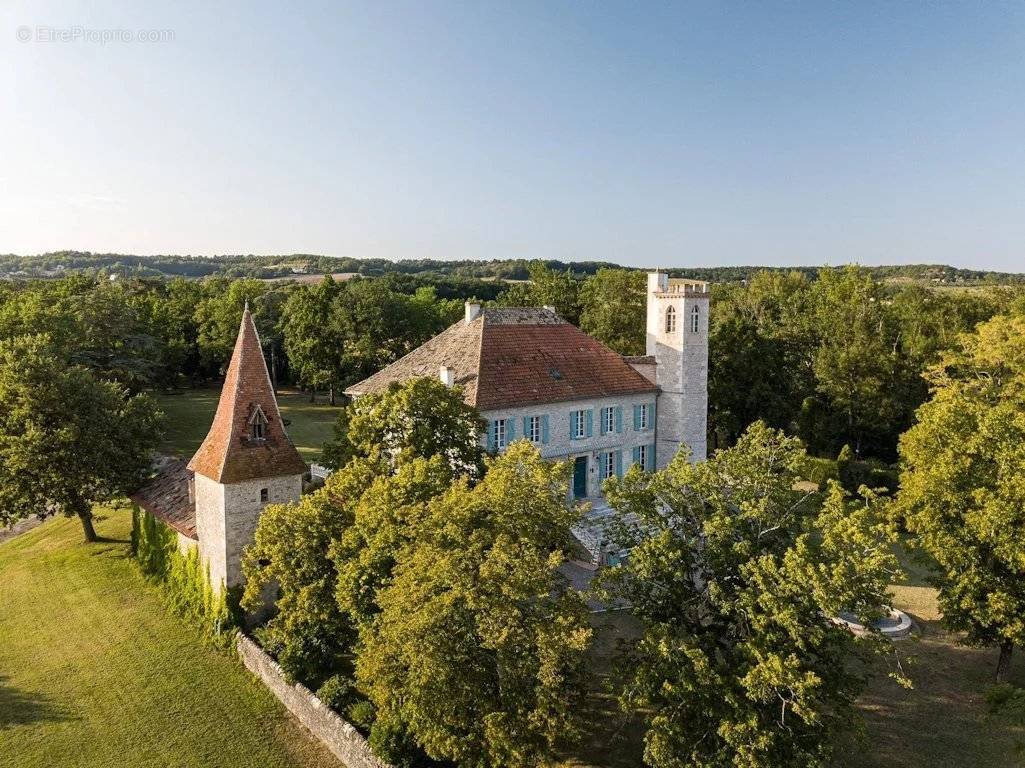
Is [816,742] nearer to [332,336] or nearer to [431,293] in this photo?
[332,336]

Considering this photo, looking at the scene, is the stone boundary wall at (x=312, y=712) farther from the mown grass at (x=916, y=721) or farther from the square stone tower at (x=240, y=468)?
the mown grass at (x=916, y=721)

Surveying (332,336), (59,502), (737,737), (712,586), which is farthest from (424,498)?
(332,336)

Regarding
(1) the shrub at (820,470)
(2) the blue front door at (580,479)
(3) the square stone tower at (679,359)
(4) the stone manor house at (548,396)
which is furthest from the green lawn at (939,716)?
(1) the shrub at (820,470)

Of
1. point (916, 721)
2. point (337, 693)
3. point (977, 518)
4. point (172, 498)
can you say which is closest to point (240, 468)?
point (172, 498)

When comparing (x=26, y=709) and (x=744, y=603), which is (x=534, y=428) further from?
(x=26, y=709)

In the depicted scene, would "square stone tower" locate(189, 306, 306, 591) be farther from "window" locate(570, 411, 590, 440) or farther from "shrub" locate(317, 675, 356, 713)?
"window" locate(570, 411, 590, 440)

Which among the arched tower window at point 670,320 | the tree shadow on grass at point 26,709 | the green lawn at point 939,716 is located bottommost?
the tree shadow on grass at point 26,709
